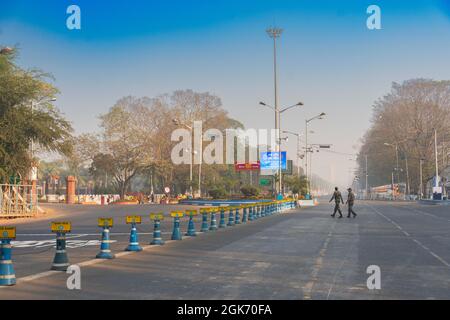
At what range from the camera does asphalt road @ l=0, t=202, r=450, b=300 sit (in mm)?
Result: 9594

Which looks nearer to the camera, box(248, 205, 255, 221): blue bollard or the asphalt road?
the asphalt road

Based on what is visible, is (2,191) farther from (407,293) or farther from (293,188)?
(293,188)

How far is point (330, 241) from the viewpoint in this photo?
1966 centimetres

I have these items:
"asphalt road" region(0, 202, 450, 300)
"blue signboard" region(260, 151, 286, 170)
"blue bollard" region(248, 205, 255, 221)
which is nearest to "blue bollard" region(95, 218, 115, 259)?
"asphalt road" region(0, 202, 450, 300)

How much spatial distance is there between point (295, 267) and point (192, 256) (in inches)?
134

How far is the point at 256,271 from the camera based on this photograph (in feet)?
40.0

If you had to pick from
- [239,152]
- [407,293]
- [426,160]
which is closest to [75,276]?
[407,293]

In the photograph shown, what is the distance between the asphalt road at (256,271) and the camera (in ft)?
31.5

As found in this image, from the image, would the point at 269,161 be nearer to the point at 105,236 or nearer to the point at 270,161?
the point at 270,161

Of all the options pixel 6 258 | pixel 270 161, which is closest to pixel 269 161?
pixel 270 161

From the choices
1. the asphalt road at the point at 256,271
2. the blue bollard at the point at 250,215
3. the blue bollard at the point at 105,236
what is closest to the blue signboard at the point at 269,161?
the blue bollard at the point at 250,215

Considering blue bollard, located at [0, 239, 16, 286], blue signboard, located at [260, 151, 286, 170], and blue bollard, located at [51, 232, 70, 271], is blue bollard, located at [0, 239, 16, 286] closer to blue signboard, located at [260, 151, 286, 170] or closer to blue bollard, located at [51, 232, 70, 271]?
blue bollard, located at [51, 232, 70, 271]

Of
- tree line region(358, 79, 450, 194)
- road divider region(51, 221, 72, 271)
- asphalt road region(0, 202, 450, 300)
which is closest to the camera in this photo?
asphalt road region(0, 202, 450, 300)

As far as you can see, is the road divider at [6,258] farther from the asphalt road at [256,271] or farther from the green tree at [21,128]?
the green tree at [21,128]
